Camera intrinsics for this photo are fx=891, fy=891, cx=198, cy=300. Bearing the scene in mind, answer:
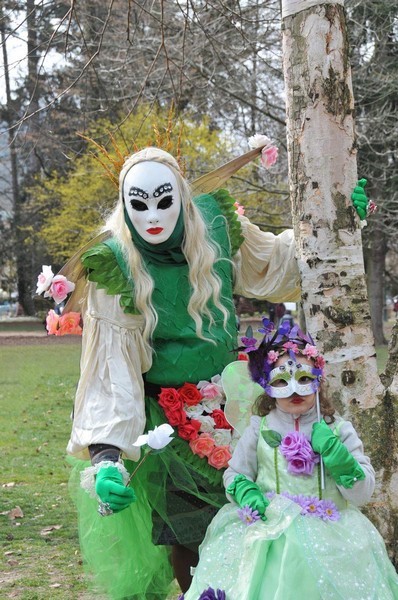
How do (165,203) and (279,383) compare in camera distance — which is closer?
(279,383)

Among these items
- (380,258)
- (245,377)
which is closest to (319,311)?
(245,377)

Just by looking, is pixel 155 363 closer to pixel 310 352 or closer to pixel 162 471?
pixel 162 471

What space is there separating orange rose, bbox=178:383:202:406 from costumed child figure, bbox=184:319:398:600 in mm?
319

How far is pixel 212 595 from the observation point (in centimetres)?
288

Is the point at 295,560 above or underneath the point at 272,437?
underneath

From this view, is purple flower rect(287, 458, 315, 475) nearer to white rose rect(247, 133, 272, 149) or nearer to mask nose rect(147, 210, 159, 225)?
mask nose rect(147, 210, 159, 225)

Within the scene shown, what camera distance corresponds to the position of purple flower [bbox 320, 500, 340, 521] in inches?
115

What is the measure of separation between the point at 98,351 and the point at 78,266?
0.37 meters

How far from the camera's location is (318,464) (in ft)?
9.82

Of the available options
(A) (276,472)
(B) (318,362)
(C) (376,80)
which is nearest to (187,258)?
(B) (318,362)

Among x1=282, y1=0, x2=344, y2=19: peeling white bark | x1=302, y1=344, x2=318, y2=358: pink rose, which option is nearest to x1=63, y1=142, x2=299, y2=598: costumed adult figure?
x1=302, y1=344, x2=318, y2=358: pink rose

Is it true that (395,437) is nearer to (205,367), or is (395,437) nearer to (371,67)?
(205,367)

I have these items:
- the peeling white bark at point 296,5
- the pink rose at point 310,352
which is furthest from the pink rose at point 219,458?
the peeling white bark at point 296,5

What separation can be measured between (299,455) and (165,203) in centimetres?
113
